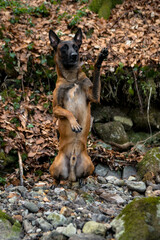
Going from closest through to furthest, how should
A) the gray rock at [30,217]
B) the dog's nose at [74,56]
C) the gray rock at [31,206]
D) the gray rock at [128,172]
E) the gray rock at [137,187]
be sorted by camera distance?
the gray rock at [30,217], the gray rock at [31,206], the dog's nose at [74,56], the gray rock at [137,187], the gray rock at [128,172]

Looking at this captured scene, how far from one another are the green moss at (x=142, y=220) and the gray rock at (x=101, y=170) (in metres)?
2.89

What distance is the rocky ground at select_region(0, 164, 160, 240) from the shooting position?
9.18 feet

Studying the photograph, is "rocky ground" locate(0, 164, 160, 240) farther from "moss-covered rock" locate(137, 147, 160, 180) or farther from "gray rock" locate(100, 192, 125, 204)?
"moss-covered rock" locate(137, 147, 160, 180)

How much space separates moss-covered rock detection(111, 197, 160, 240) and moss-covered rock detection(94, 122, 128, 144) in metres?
3.80

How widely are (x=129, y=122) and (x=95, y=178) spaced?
2394 mm

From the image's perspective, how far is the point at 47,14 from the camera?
810cm

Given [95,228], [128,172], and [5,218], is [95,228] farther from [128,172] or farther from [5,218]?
[128,172]

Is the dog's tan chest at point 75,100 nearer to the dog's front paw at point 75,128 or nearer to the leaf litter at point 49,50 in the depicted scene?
the dog's front paw at point 75,128

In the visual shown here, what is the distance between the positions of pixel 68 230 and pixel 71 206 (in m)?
0.78

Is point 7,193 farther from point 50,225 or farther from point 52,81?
point 52,81

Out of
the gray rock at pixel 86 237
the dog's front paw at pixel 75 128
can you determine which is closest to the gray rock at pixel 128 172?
the dog's front paw at pixel 75 128

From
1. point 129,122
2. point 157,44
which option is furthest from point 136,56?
point 129,122

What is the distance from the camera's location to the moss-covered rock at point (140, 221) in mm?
2471

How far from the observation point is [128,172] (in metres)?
5.80
